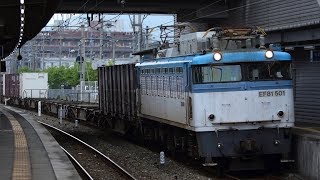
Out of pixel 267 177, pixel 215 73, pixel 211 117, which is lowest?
pixel 267 177

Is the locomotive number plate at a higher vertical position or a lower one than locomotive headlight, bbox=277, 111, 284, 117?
higher

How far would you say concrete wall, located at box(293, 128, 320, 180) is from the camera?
1259 centimetres

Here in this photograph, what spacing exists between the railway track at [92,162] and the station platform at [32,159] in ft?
2.62

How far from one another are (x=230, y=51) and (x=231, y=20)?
15881mm

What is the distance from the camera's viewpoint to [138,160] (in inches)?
697

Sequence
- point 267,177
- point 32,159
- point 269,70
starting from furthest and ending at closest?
point 32,159
point 269,70
point 267,177

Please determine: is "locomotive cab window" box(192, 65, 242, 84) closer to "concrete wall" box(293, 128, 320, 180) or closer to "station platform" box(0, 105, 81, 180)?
"concrete wall" box(293, 128, 320, 180)

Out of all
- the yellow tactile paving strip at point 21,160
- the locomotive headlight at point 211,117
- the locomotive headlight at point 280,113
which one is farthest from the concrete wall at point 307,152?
the yellow tactile paving strip at point 21,160

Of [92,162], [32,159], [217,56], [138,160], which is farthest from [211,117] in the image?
[92,162]

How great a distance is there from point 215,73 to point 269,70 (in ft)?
4.36

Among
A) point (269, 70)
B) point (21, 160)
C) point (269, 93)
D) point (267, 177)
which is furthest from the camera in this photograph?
point (21, 160)

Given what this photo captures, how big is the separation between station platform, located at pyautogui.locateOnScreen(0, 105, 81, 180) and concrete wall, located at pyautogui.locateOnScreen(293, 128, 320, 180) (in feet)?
17.1

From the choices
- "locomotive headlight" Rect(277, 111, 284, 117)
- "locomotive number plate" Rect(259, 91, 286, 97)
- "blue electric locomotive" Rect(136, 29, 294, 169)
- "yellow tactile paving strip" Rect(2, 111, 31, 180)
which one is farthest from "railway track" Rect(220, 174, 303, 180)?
"yellow tactile paving strip" Rect(2, 111, 31, 180)

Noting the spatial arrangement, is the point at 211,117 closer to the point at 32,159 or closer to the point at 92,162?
the point at 32,159
